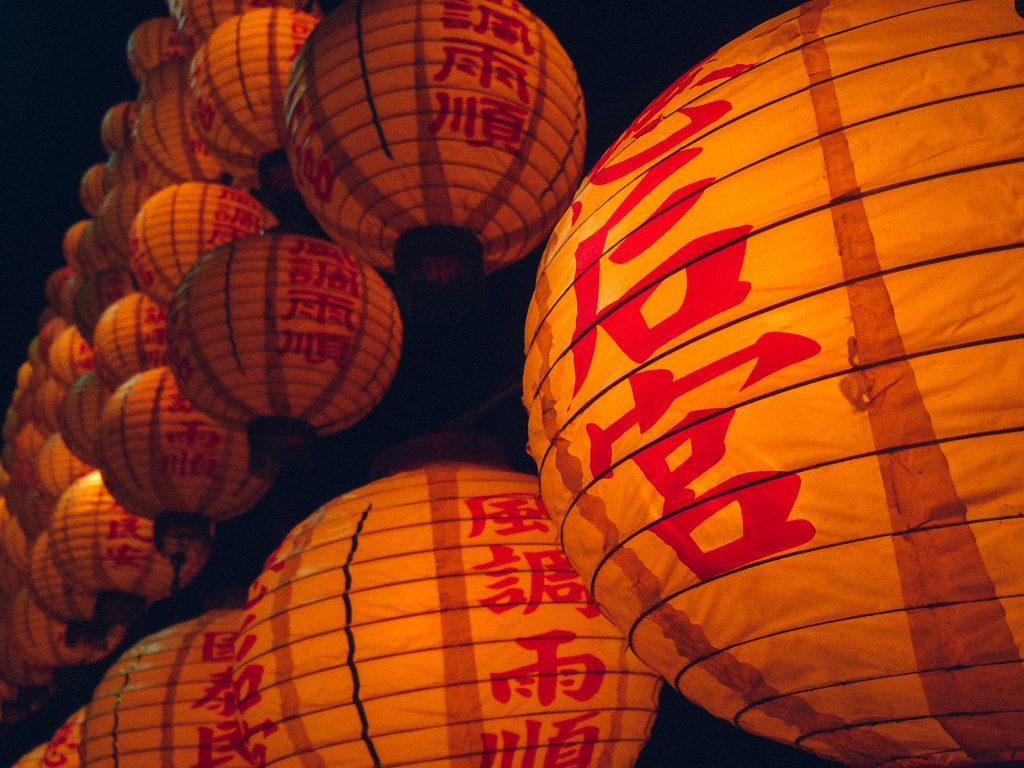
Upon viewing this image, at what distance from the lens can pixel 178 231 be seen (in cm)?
287

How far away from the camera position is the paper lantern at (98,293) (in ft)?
14.1

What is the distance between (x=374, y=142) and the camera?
5.09 feet


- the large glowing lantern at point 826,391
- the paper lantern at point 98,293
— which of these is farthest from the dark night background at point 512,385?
the paper lantern at point 98,293

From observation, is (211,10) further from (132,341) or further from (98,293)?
(98,293)

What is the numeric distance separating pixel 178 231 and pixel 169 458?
0.84m

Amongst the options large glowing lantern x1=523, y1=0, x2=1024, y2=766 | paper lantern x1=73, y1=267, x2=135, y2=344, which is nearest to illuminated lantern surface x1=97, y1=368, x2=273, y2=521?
paper lantern x1=73, y1=267, x2=135, y2=344

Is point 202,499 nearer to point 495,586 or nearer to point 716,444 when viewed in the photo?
point 495,586

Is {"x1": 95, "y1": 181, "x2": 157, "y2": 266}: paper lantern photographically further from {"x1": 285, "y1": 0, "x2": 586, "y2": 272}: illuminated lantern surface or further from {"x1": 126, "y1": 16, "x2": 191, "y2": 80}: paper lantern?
{"x1": 285, "y1": 0, "x2": 586, "y2": 272}: illuminated lantern surface

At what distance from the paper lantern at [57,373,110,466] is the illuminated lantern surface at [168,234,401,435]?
68.8 inches

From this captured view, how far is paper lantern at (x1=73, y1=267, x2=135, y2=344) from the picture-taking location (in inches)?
170

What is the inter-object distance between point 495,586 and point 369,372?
1112mm

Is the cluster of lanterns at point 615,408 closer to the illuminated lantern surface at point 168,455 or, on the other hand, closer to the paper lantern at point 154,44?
the illuminated lantern surface at point 168,455

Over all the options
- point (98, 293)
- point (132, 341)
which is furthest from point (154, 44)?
point (132, 341)

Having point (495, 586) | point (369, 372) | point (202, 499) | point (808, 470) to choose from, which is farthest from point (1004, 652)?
point (202, 499)
